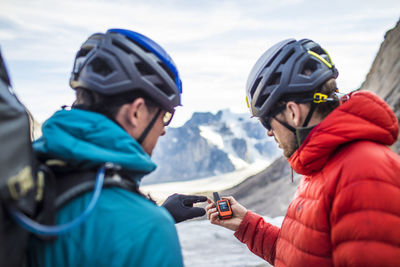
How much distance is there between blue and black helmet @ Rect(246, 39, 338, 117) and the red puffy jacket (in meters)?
0.36

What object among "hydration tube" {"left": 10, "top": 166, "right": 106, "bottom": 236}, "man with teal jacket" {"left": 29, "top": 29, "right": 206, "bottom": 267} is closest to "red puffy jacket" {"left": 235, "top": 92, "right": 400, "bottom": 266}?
"man with teal jacket" {"left": 29, "top": 29, "right": 206, "bottom": 267}

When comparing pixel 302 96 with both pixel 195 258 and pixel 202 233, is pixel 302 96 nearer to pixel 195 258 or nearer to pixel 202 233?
pixel 195 258

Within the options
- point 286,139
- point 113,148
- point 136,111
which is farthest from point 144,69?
point 286,139

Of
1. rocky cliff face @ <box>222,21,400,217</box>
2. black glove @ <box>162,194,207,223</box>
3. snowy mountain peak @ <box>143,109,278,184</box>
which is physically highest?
black glove @ <box>162,194,207,223</box>

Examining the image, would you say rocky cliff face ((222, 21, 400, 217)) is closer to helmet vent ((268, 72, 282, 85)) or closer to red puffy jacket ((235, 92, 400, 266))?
helmet vent ((268, 72, 282, 85))

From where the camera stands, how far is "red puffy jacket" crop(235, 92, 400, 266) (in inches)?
61.9

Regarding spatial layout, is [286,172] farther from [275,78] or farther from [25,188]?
[25,188]

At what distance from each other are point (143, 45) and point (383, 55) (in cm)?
1569

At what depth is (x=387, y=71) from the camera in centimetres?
1305

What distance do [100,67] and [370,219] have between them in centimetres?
169

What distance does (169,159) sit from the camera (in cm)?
4978

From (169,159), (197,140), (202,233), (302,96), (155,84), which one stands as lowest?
(169,159)

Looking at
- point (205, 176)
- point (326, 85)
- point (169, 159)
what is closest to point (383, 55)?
point (326, 85)

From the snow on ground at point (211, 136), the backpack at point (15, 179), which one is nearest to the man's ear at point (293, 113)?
the backpack at point (15, 179)
